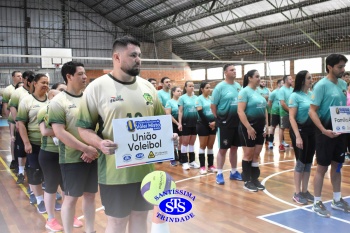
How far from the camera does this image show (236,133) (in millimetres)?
5777

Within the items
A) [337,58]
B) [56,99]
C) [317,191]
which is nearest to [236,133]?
[317,191]

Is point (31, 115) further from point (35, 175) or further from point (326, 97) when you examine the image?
point (326, 97)

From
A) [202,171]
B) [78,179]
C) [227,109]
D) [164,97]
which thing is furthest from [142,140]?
[164,97]

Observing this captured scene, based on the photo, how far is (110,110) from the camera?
93.9 inches

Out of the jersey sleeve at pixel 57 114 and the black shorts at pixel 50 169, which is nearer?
the jersey sleeve at pixel 57 114

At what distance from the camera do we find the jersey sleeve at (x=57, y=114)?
10.4 ft

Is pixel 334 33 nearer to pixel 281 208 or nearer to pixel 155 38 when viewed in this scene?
pixel 155 38

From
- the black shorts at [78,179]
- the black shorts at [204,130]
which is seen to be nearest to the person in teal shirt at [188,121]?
the black shorts at [204,130]

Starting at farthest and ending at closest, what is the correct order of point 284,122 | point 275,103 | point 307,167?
point 275,103, point 284,122, point 307,167

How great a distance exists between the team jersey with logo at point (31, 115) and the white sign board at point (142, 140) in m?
2.45

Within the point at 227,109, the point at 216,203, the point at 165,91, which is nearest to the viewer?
the point at 216,203

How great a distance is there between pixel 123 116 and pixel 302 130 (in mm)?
2909

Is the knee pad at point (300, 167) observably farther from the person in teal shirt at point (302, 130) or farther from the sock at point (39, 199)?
the sock at point (39, 199)

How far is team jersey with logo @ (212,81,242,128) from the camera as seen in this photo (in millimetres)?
5652
